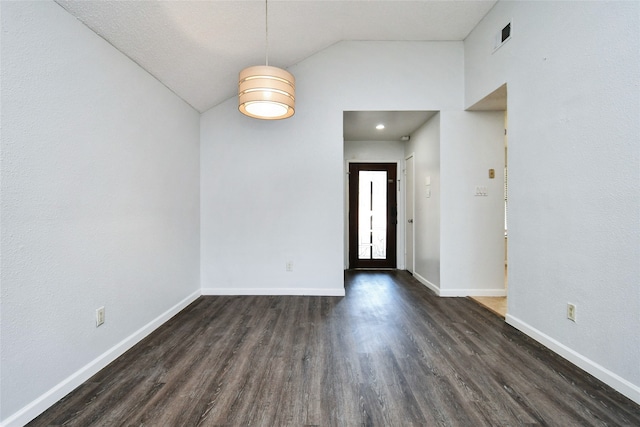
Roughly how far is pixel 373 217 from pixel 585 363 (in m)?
3.70

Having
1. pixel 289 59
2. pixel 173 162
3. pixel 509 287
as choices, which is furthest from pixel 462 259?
pixel 173 162

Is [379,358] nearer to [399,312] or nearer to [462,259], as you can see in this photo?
[399,312]

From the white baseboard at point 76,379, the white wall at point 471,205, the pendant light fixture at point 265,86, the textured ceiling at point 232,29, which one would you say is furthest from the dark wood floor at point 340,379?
the textured ceiling at point 232,29

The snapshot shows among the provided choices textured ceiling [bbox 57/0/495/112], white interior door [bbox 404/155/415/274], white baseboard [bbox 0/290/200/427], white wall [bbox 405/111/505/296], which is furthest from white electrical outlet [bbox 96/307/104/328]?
white interior door [bbox 404/155/415/274]

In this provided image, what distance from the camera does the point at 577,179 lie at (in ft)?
6.64

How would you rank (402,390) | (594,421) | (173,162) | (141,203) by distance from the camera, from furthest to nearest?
1. (173,162)
2. (141,203)
3. (402,390)
4. (594,421)

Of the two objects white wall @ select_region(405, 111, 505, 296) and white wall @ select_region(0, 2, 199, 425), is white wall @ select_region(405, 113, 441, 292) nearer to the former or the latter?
white wall @ select_region(405, 111, 505, 296)

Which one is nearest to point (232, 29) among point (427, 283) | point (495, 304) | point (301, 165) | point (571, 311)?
point (301, 165)

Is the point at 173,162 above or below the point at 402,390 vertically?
above

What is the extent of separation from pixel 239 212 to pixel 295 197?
0.75 meters

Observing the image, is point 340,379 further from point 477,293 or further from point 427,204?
point 427,204

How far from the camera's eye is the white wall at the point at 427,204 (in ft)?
12.4

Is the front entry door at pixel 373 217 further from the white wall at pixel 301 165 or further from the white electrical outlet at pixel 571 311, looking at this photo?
the white electrical outlet at pixel 571 311

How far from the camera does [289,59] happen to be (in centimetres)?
354
